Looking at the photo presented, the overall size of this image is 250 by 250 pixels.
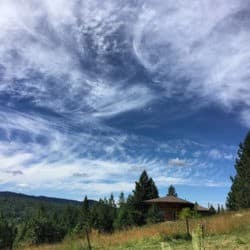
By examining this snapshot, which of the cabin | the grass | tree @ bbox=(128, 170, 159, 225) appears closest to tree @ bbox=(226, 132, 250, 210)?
the cabin

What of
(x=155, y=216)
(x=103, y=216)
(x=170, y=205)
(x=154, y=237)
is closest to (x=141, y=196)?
(x=170, y=205)

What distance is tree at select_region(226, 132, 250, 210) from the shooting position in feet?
124

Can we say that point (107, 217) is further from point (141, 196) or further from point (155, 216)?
point (155, 216)

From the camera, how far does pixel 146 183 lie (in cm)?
4681

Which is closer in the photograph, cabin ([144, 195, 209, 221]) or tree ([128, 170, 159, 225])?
cabin ([144, 195, 209, 221])

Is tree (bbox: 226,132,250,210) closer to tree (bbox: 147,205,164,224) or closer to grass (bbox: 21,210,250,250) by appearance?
tree (bbox: 147,205,164,224)

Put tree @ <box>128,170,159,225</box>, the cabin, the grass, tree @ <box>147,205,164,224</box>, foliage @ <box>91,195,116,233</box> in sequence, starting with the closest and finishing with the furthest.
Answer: the grass → tree @ <box>147,205,164,224</box> → the cabin → tree @ <box>128,170,159,225</box> → foliage @ <box>91,195,116,233</box>

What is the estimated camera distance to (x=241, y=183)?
133 feet

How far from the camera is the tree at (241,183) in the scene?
124ft

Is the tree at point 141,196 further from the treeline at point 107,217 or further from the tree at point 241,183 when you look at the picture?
the tree at point 241,183

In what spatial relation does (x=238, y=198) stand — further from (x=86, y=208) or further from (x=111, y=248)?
(x=86, y=208)

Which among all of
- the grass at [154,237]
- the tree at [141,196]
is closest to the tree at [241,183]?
the tree at [141,196]

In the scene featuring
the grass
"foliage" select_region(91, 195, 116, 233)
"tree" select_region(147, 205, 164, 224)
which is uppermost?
"foliage" select_region(91, 195, 116, 233)

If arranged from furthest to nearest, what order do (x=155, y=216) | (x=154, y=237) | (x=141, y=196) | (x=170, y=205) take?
(x=141, y=196), (x=170, y=205), (x=155, y=216), (x=154, y=237)
